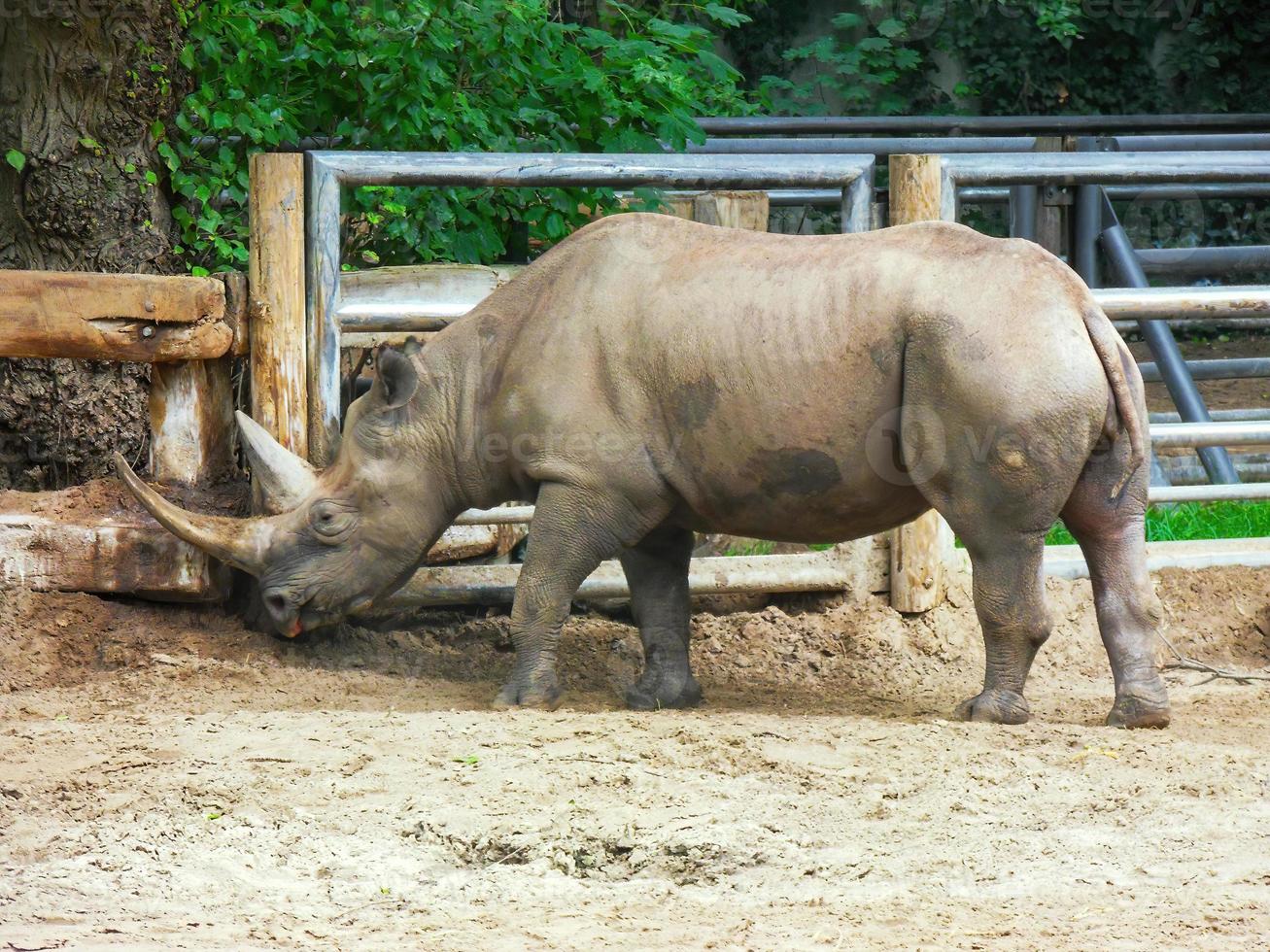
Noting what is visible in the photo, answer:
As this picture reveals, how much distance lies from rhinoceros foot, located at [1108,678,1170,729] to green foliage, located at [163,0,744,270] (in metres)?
3.14

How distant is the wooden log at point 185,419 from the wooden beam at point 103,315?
174 millimetres

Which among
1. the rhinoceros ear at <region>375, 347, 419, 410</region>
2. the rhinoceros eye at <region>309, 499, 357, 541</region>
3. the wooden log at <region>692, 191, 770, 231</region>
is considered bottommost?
the rhinoceros eye at <region>309, 499, 357, 541</region>

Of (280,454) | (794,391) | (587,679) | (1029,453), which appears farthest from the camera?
(587,679)

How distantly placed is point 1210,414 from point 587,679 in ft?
14.2

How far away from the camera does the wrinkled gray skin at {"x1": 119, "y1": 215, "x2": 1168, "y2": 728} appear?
503cm

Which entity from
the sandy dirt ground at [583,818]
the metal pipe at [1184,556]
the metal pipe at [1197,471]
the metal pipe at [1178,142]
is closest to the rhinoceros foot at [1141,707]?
the sandy dirt ground at [583,818]

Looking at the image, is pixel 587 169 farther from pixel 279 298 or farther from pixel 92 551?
pixel 92 551

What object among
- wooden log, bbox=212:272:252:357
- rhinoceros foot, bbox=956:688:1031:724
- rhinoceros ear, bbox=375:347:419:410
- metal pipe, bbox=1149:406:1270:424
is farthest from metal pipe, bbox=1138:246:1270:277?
→ wooden log, bbox=212:272:252:357

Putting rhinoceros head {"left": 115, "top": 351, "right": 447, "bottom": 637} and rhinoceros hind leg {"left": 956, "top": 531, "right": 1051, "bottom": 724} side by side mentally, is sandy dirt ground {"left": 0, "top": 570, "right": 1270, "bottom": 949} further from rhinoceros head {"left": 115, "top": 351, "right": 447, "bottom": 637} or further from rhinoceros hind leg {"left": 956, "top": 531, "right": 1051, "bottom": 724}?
rhinoceros head {"left": 115, "top": 351, "right": 447, "bottom": 637}

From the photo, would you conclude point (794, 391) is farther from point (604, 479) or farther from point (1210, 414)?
point (1210, 414)

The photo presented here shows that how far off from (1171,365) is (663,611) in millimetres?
3710

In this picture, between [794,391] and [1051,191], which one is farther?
[1051,191]

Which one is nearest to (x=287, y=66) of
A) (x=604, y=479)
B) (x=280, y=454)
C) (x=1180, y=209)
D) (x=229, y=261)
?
(x=229, y=261)

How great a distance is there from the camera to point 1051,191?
838 cm
